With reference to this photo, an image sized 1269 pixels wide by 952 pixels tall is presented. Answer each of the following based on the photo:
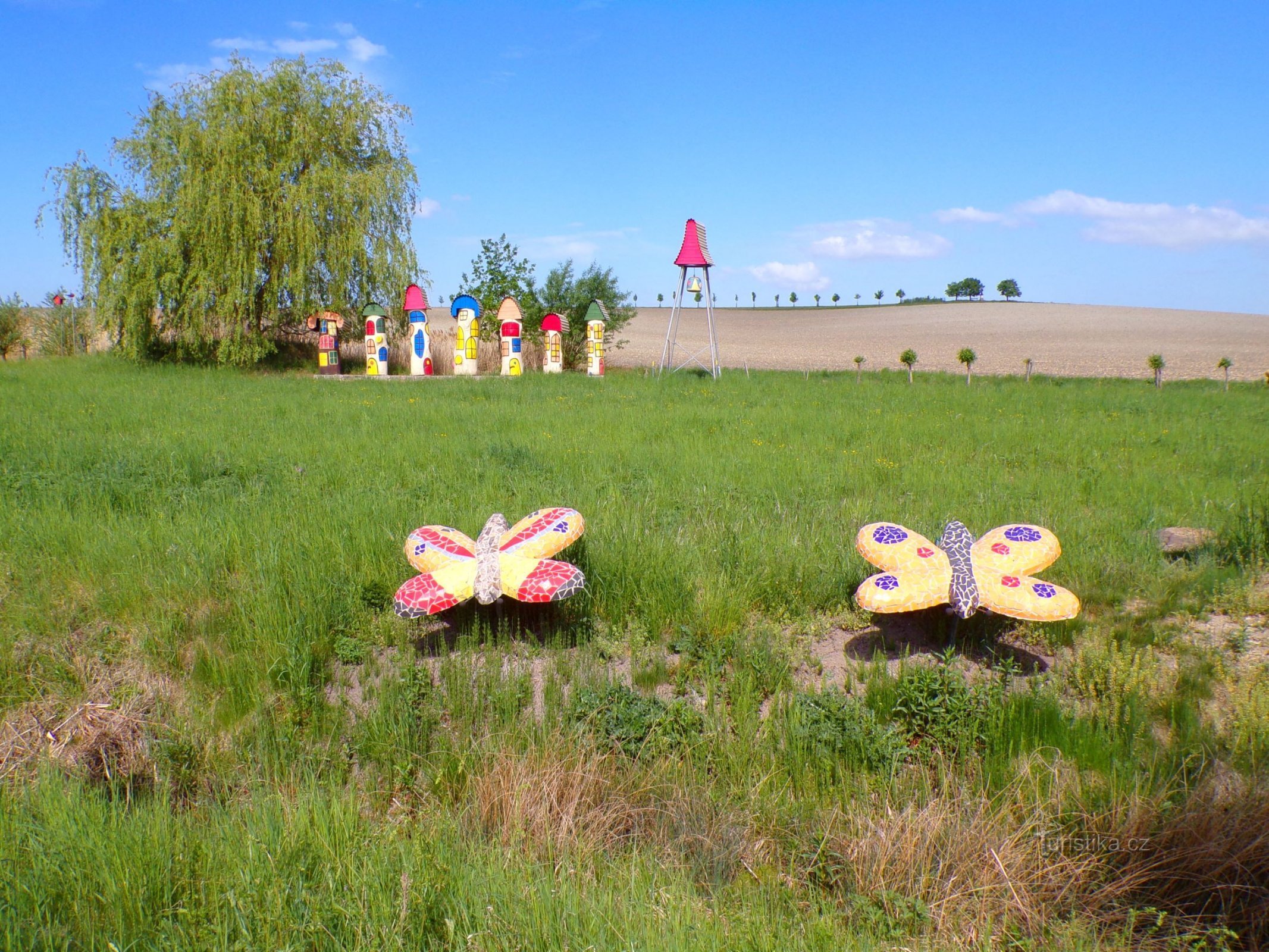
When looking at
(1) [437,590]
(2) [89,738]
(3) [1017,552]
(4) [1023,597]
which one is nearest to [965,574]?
(4) [1023,597]

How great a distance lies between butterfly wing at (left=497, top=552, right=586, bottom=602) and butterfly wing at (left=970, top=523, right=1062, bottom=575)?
2.35 m

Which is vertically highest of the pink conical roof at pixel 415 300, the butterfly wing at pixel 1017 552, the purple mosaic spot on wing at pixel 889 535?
the pink conical roof at pixel 415 300

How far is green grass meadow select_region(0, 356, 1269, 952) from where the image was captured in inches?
112

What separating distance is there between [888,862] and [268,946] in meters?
2.22

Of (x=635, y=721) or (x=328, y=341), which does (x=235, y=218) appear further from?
(x=635, y=721)

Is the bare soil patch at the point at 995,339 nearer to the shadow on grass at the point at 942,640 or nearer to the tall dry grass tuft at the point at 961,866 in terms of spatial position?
the shadow on grass at the point at 942,640

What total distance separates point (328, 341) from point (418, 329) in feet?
9.14

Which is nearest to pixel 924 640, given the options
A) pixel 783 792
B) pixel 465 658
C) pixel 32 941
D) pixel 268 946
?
pixel 783 792

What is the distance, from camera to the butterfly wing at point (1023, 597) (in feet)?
14.3

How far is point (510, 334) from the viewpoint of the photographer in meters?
25.5

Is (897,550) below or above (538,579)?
above

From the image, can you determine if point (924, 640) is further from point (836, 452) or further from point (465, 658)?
point (836, 452)

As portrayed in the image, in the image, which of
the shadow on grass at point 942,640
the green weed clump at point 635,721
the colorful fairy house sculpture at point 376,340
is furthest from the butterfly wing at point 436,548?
the colorful fairy house sculpture at point 376,340

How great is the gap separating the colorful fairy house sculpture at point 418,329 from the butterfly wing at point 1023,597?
22323 mm
